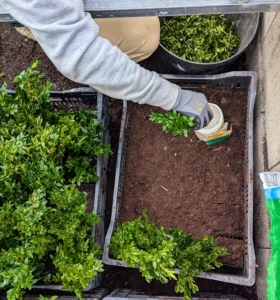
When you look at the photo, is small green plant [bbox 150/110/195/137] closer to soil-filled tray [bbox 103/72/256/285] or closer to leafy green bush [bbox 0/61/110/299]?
soil-filled tray [bbox 103/72/256/285]

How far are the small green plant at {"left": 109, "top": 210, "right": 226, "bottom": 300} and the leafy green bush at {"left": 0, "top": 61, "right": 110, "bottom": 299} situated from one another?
5.5 inches

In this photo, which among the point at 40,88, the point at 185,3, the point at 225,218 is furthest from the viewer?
the point at 225,218

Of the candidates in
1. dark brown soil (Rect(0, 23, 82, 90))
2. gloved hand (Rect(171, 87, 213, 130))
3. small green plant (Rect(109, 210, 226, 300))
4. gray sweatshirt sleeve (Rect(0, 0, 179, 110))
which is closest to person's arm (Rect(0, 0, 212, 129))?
gray sweatshirt sleeve (Rect(0, 0, 179, 110))

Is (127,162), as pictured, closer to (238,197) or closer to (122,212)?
(122,212)

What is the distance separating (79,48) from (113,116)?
108cm

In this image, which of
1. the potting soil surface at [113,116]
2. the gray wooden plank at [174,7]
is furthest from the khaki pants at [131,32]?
the gray wooden plank at [174,7]

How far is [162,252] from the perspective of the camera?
147cm

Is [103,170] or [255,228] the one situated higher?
[103,170]

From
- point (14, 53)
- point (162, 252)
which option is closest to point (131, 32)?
point (14, 53)

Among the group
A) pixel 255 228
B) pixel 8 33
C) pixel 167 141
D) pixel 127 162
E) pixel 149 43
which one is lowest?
pixel 255 228

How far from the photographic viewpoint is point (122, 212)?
201 cm

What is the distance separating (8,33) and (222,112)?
1691 mm

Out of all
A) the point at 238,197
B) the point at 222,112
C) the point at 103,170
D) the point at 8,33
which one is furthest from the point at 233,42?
the point at 8,33

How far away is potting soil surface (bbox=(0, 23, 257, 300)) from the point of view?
6.84 ft
